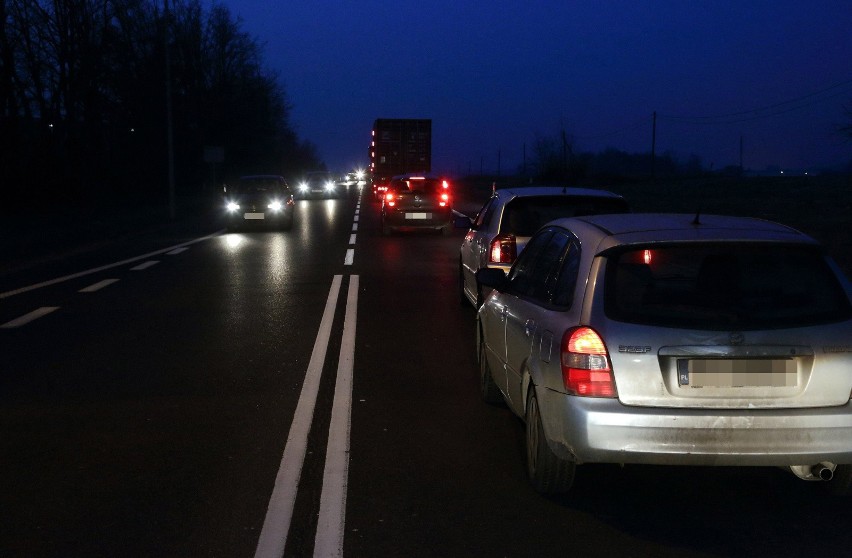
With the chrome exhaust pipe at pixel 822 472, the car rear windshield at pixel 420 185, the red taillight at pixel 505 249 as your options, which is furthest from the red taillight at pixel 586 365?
the car rear windshield at pixel 420 185

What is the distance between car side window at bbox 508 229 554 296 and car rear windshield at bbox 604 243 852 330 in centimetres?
104

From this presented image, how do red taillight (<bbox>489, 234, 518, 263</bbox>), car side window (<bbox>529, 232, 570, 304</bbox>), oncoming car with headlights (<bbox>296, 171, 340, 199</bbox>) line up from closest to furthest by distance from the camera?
car side window (<bbox>529, 232, 570, 304</bbox>)
red taillight (<bbox>489, 234, 518, 263</bbox>)
oncoming car with headlights (<bbox>296, 171, 340, 199</bbox>)

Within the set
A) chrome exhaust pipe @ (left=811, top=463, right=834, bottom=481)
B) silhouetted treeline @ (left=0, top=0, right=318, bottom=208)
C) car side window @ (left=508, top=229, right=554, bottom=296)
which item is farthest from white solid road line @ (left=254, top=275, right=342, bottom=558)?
silhouetted treeline @ (left=0, top=0, right=318, bottom=208)

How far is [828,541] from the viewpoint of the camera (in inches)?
179

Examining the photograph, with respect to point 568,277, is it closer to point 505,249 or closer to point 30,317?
point 505,249

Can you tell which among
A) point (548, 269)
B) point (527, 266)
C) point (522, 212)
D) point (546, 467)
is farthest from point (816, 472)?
point (522, 212)

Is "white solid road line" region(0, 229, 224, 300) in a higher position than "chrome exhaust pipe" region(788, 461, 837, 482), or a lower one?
lower

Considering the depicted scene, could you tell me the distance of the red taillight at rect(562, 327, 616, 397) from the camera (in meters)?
4.78

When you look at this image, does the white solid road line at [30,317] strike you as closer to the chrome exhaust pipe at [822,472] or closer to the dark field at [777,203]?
the dark field at [777,203]

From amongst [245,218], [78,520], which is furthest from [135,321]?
[245,218]

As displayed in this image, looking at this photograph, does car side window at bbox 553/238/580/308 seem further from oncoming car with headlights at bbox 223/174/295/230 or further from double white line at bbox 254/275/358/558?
oncoming car with headlights at bbox 223/174/295/230

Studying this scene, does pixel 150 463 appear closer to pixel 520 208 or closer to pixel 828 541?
pixel 828 541

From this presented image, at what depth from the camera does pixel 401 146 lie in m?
48.3

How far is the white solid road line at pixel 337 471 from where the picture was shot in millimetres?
4535
